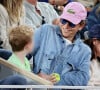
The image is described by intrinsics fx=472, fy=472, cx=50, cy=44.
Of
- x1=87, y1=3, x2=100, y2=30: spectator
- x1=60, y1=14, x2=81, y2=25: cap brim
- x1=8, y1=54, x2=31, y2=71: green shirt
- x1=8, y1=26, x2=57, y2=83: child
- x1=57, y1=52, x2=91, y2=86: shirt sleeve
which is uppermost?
x1=60, y1=14, x2=81, y2=25: cap brim

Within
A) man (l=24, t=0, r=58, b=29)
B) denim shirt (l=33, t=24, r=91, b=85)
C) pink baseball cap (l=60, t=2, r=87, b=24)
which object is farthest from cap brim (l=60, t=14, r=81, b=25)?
man (l=24, t=0, r=58, b=29)

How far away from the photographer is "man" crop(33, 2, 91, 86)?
13.3 ft

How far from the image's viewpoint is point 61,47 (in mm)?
4156

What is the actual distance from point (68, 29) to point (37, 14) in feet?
3.72

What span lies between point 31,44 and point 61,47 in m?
0.31

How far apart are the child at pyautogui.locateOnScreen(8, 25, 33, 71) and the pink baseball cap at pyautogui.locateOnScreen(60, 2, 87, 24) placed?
421 mm

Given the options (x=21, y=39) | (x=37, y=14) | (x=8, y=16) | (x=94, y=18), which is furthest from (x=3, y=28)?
(x=94, y=18)

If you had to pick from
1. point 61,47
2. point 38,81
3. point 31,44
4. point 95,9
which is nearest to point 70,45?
point 61,47

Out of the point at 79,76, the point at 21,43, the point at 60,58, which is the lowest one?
the point at 79,76

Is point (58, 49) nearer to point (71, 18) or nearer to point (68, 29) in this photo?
point (68, 29)

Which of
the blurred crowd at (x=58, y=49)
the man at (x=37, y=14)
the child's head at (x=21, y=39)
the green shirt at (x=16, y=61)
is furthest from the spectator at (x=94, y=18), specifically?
the green shirt at (x=16, y=61)

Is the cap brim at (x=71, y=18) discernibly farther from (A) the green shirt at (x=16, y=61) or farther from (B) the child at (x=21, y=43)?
(A) the green shirt at (x=16, y=61)

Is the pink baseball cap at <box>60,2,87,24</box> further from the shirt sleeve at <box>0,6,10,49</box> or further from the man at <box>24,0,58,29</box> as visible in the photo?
the man at <box>24,0,58,29</box>

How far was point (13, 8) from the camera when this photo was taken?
4613 mm
